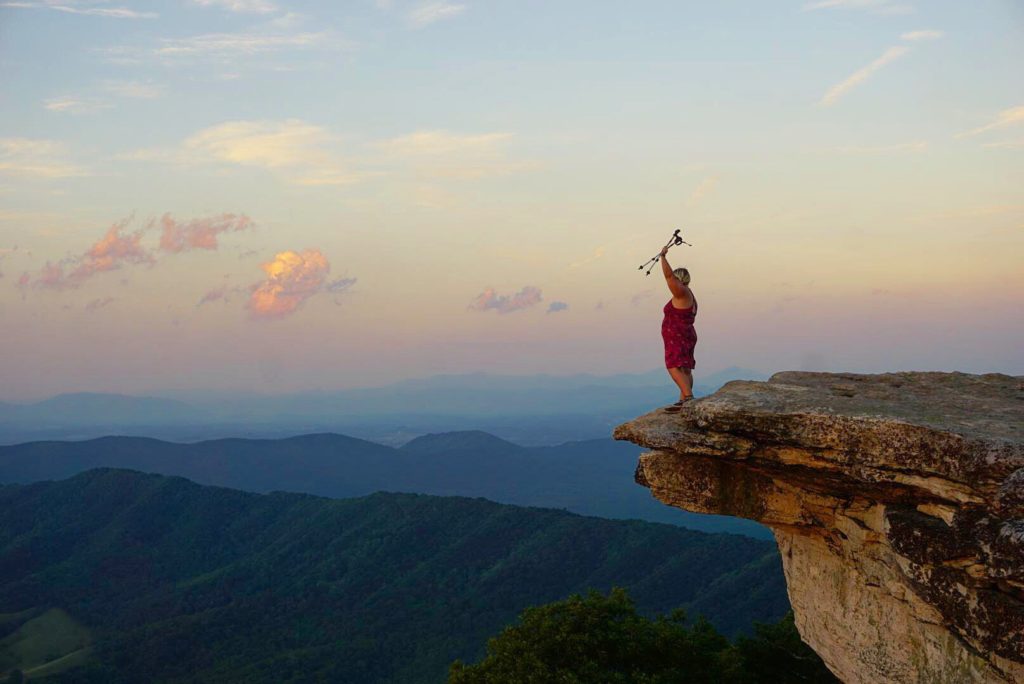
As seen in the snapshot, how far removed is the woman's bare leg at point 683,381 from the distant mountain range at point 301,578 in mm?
84648

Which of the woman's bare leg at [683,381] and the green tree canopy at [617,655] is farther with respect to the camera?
the green tree canopy at [617,655]

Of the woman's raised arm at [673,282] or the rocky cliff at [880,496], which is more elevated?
the woman's raised arm at [673,282]

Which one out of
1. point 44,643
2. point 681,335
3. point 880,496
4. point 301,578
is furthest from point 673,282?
point 301,578

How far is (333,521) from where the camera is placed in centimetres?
17312

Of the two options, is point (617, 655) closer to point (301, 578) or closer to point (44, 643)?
point (44, 643)

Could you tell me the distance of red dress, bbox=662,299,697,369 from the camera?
720 inches

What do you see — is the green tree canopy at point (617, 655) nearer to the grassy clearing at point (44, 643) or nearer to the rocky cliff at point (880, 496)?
the rocky cliff at point (880, 496)

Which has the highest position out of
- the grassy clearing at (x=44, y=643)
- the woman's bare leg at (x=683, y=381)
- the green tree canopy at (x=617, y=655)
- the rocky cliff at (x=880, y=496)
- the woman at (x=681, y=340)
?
the woman at (x=681, y=340)

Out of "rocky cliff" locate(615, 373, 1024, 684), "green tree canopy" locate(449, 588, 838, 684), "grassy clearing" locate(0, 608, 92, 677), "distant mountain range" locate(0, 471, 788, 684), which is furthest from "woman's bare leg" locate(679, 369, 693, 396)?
"grassy clearing" locate(0, 608, 92, 677)

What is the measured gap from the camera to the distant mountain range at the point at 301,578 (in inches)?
4163

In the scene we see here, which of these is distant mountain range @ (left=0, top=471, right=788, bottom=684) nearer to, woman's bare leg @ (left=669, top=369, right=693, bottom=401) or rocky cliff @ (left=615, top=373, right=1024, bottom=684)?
rocky cliff @ (left=615, top=373, right=1024, bottom=684)

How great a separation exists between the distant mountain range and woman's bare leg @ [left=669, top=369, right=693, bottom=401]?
8465 centimetres

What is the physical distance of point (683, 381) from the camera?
18391mm

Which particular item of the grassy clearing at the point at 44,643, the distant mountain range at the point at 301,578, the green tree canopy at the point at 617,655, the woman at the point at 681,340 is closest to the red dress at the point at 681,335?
the woman at the point at 681,340
